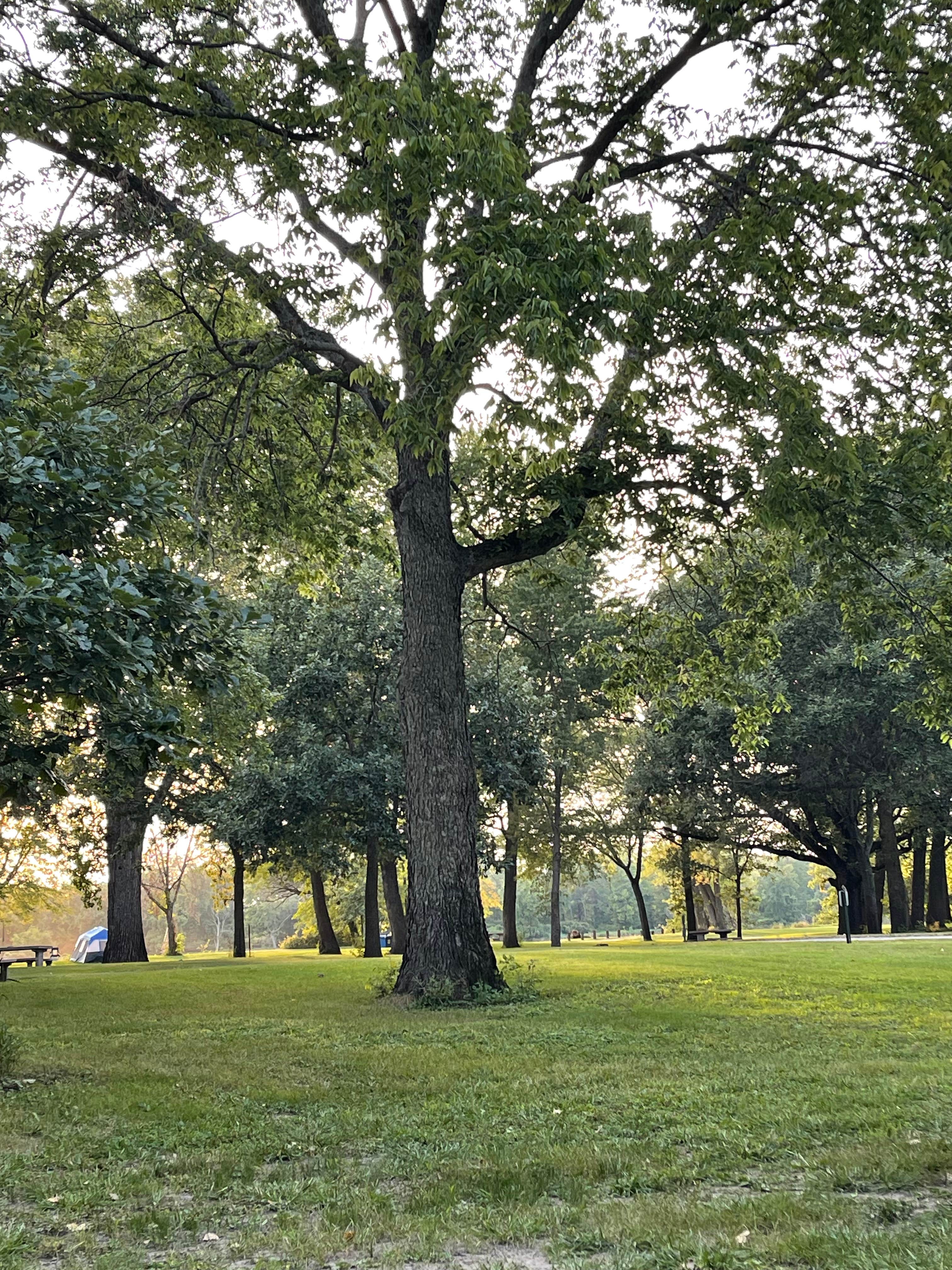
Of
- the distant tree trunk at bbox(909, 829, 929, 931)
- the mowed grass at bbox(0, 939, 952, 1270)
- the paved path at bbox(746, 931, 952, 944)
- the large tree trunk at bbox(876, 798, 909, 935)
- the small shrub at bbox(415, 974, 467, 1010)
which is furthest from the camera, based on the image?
the distant tree trunk at bbox(909, 829, 929, 931)

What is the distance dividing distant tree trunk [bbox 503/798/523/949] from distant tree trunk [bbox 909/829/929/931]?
16.8 meters

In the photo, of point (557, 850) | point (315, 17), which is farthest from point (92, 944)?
point (315, 17)

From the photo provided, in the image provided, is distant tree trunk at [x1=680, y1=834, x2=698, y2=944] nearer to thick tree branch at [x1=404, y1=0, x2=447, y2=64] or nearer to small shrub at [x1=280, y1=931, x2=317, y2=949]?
small shrub at [x1=280, y1=931, x2=317, y2=949]

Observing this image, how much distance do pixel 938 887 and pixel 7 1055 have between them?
127 ft

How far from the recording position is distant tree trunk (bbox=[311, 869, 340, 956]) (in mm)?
33188

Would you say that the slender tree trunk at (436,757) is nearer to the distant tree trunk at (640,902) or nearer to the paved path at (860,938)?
the paved path at (860,938)

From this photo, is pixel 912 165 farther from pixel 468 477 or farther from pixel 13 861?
pixel 13 861

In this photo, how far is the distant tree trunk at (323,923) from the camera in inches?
1307

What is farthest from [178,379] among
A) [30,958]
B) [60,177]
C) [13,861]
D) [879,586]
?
[13,861]

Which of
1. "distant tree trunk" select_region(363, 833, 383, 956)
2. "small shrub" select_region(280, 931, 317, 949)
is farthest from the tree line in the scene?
"small shrub" select_region(280, 931, 317, 949)

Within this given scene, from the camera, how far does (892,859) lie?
36.0m

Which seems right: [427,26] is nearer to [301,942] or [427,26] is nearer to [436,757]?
[436,757]

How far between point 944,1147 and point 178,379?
46.6ft

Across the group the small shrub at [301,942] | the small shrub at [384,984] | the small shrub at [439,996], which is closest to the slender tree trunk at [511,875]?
the small shrub at [384,984]
